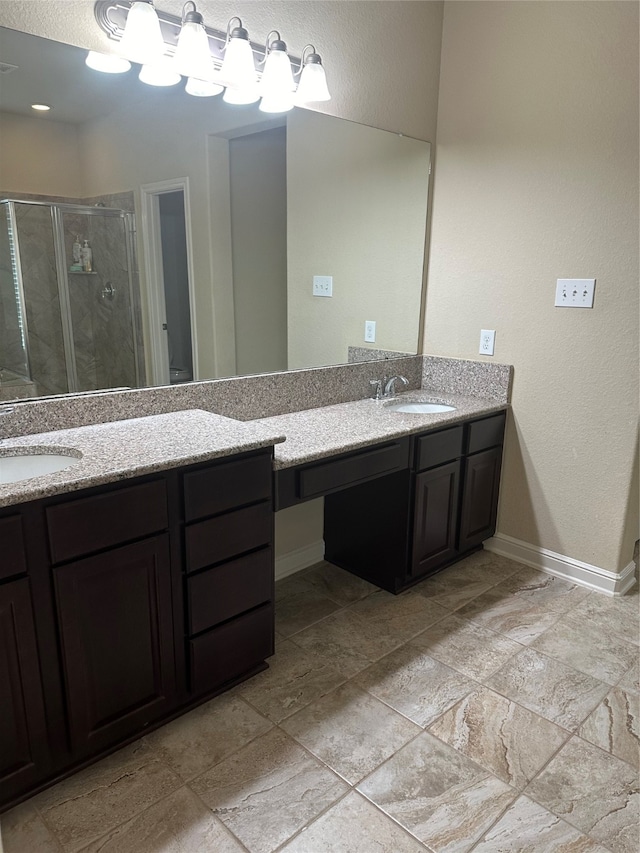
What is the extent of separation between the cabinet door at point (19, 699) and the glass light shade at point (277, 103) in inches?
70.3

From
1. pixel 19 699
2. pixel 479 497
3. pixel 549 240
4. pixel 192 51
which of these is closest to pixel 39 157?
pixel 192 51

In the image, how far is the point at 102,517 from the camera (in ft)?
4.61

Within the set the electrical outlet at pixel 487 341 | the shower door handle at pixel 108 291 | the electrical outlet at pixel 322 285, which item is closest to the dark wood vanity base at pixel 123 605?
the shower door handle at pixel 108 291

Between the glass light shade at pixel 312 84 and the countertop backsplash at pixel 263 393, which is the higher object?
the glass light shade at pixel 312 84

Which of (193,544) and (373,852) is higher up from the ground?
(193,544)

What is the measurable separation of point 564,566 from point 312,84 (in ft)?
7.41

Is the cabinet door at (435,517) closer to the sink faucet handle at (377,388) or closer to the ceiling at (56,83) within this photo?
the sink faucet handle at (377,388)

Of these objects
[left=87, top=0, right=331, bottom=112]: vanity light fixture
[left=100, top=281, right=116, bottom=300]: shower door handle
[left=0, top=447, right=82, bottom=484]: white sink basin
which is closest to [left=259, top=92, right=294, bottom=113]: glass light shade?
[left=87, top=0, right=331, bottom=112]: vanity light fixture

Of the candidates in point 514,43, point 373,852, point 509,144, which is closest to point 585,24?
point 514,43

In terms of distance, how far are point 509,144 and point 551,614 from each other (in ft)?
6.53

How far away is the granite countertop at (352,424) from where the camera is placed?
1.90 metres

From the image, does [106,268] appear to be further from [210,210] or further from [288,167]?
[288,167]

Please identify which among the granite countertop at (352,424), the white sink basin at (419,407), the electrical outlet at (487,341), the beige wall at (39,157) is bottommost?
the white sink basin at (419,407)

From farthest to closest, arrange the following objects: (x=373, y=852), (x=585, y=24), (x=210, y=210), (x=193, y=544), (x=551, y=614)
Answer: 1. (x=551, y=614)
2. (x=585, y=24)
3. (x=210, y=210)
4. (x=193, y=544)
5. (x=373, y=852)
